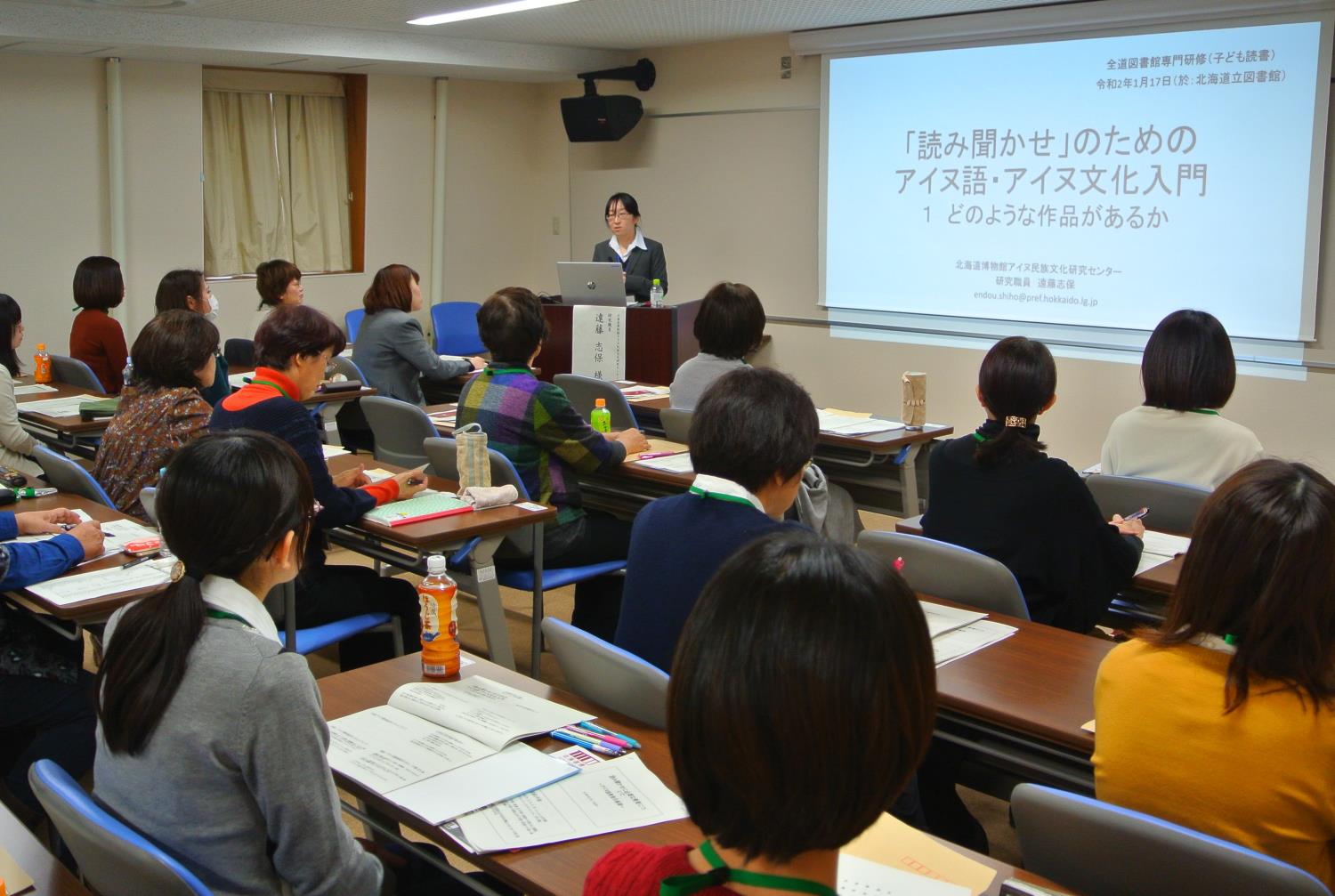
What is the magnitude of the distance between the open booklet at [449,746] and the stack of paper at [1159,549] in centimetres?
154

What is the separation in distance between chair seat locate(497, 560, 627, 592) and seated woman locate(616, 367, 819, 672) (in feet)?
4.66

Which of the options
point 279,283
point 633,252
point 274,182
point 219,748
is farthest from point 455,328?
point 219,748

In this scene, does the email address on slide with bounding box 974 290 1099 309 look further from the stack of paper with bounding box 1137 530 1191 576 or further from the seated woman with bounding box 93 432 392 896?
the seated woman with bounding box 93 432 392 896

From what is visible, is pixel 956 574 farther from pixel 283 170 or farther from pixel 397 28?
pixel 283 170

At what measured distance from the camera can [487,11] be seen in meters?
6.74

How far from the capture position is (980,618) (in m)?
2.45

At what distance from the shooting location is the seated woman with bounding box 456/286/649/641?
3752 millimetres

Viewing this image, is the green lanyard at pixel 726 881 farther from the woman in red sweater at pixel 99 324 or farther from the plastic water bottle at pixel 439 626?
the woman in red sweater at pixel 99 324

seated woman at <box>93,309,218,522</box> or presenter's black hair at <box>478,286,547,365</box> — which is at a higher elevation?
presenter's black hair at <box>478,286,547,365</box>

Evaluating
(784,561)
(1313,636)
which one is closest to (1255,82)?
(1313,636)

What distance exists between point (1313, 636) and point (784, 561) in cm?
91

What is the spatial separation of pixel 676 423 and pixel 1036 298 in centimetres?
301

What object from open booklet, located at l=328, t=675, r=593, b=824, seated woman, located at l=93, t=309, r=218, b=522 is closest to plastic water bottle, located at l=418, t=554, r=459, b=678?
open booklet, located at l=328, t=675, r=593, b=824

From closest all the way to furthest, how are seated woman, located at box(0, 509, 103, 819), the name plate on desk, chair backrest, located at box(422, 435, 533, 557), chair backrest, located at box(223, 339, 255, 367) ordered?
seated woman, located at box(0, 509, 103, 819)
chair backrest, located at box(422, 435, 533, 557)
the name plate on desk
chair backrest, located at box(223, 339, 255, 367)
